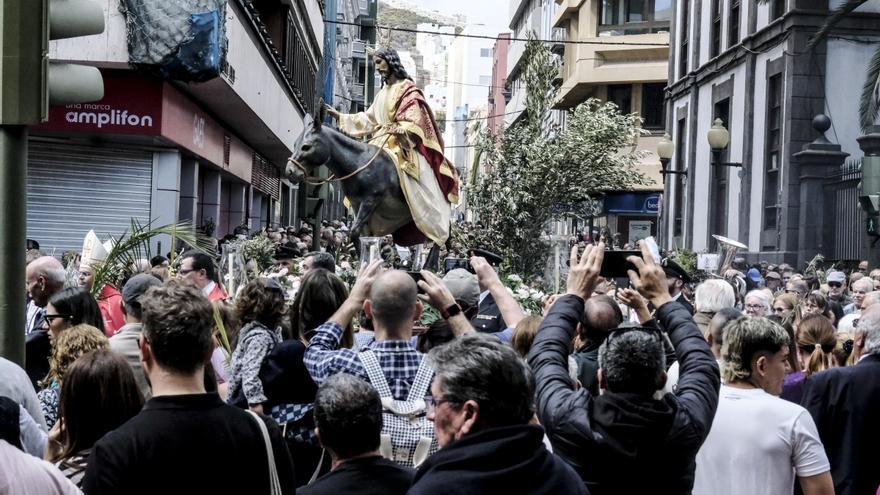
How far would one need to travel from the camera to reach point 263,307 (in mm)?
6172

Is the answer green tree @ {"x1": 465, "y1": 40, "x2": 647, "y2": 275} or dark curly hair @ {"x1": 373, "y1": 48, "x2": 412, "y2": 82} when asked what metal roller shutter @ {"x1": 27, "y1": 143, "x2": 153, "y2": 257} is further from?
dark curly hair @ {"x1": 373, "y1": 48, "x2": 412, "y2": 82}

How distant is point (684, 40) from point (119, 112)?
2519 cm

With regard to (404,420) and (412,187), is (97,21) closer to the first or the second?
(404,420)

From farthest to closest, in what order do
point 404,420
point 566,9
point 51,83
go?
point 566,9 → point 51,83 → point 404,420

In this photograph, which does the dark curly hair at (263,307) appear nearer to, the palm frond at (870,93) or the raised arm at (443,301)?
the raised arm at (443,301)

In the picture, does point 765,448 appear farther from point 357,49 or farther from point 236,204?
point 357,49

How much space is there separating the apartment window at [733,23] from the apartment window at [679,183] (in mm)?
5905

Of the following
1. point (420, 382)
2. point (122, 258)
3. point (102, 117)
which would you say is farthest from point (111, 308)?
point (102, 117)

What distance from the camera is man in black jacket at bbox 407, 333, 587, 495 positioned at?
3256 mm

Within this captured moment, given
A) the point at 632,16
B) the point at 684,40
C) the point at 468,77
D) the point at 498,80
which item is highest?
the point at 468,77

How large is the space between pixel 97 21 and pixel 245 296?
145cm

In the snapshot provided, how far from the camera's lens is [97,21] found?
232 inches

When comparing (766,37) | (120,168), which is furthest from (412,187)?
(766,37)

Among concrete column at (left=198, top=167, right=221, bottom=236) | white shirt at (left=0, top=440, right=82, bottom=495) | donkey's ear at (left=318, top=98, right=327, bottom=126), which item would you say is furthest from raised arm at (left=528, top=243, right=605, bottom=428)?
concrete column at (left=198, top=167, right=221, bottom=236)
